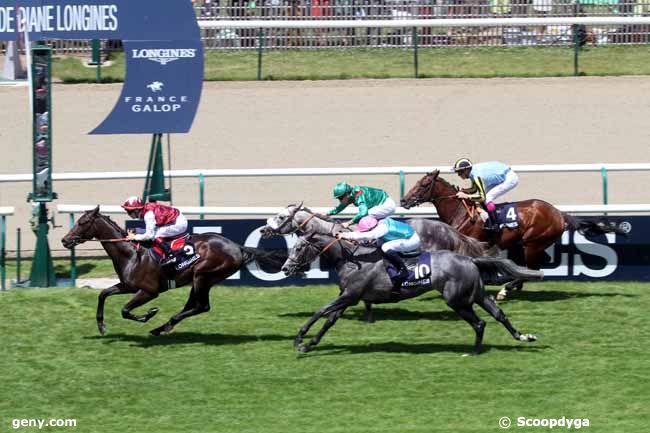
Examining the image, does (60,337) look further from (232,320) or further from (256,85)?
(256,85)

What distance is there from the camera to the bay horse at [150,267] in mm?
13609

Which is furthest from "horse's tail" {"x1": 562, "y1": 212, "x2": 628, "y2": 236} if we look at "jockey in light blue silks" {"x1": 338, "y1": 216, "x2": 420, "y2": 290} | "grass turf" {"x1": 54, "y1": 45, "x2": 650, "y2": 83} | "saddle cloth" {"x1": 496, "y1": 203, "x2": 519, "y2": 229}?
"grass turf" {"x1": 54, "y1": 45, "x2": 650, "y2": 83}

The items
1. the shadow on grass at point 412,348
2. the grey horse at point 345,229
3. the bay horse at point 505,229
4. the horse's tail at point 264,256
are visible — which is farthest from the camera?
the bay horse at point 505,229

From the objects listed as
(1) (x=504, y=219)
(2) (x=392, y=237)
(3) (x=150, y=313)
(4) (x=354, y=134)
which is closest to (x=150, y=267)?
(3) (x=150, y=313)

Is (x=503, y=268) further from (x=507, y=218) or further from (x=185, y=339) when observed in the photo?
(x=185, y=339)

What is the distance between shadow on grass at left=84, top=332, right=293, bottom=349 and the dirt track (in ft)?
17.8

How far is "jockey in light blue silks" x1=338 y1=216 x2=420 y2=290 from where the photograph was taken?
12.8 metres

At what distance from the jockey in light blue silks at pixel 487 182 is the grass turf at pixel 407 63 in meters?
7.41

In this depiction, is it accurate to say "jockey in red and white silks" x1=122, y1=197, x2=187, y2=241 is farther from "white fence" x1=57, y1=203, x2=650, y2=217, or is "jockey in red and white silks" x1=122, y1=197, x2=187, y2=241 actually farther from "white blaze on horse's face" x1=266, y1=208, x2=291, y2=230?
"white fence" x1=57, y1=203, x2=650, y2=217

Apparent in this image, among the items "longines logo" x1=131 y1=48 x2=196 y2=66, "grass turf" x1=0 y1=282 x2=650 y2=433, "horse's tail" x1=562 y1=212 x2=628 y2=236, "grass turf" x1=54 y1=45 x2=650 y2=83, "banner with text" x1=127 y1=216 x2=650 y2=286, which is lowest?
"grass turf" x1=0 y1=282 x2=650 y2=433

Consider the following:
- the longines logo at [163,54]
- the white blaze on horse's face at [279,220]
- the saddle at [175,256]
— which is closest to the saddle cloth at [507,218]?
the white blaze on horse's face at [279,220]

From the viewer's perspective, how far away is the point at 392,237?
13.0 m

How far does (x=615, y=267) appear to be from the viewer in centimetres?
1586

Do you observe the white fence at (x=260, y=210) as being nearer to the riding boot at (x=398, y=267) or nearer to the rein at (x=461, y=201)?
the rein at (x=461, y=201)
